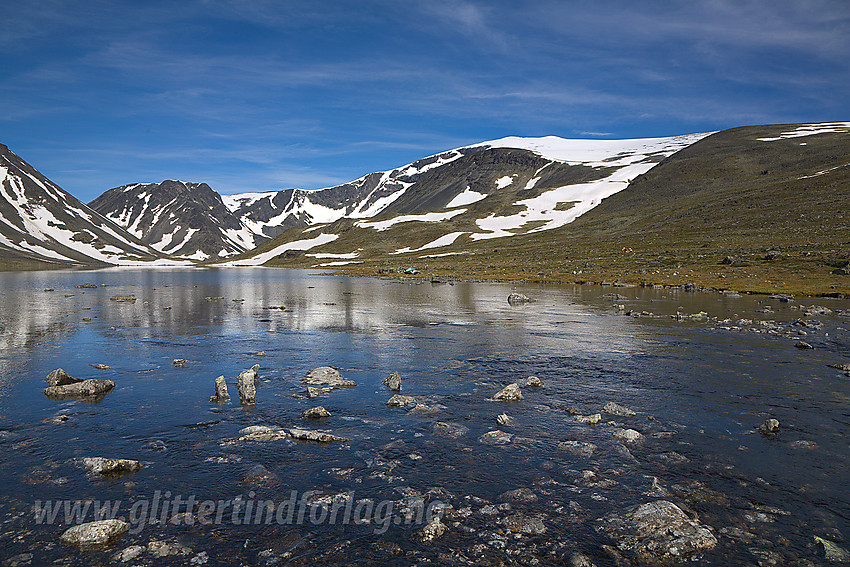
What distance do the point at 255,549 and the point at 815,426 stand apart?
17101mm

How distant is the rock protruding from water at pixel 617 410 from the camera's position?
17.8 metres

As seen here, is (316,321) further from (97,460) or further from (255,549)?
(255,549)

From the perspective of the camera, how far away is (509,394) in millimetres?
19750

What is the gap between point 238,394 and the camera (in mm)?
20016

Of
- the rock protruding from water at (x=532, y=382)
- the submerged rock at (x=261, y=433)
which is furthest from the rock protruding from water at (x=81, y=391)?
the rock protruding from water at (x=532, y=382)

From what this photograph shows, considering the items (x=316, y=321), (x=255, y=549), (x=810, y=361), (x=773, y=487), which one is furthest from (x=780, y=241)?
(x=255, y=549)

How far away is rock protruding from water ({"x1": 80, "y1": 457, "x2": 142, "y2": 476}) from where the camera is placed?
13023mm

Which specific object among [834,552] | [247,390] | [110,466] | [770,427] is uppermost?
[247,390]

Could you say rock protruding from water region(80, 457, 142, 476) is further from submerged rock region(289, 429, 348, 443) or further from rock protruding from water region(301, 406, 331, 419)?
rock protruding from water region(301, 406, 331, 419)

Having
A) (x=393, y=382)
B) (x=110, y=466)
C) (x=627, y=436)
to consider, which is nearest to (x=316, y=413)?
(x=393, y=382)

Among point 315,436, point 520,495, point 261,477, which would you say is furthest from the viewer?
point 315,436

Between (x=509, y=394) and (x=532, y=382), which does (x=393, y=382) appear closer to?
(x=509, y=394)

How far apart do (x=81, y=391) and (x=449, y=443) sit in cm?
1521

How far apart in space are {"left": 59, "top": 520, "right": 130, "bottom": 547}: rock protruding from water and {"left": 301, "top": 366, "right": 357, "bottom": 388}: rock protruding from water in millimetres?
11618
